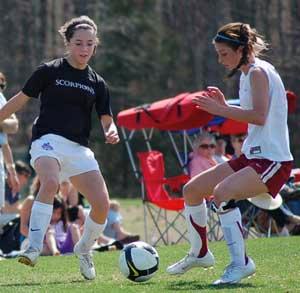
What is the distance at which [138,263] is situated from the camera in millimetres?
7426

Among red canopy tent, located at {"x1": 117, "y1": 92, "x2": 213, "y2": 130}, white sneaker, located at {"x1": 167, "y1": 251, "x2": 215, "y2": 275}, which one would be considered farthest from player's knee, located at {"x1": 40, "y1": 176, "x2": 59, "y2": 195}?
red canopy tent, located at {"x1": 117, "y1": 92, "x2": 213, "y2": 130}

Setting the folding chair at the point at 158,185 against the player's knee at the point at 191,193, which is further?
the folding chair at the point at 158,185

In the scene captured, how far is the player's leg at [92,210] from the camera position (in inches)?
304

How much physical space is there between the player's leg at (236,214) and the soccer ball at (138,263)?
528 mm

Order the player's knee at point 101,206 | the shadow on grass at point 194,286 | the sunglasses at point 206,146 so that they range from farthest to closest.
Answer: the sunglasses at point 206,146 → the player's knee at point 101,206 → the shadow on grass at point 194,286

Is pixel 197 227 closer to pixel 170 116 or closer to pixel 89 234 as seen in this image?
pixel 89 234

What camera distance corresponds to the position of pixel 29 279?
8.05 meters

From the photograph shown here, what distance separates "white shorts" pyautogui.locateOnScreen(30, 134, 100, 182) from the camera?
302 inches

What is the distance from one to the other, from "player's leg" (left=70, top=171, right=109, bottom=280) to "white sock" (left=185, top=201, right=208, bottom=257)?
63 cm

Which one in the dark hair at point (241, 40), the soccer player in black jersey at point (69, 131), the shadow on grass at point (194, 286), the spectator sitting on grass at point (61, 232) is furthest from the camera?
the spectator sitting on grass at point (61, 232)

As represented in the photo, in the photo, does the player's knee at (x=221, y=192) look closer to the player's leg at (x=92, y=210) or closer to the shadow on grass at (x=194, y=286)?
the shadow on grass at (x=194, y=286)

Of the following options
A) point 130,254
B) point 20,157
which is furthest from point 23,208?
point 20,157

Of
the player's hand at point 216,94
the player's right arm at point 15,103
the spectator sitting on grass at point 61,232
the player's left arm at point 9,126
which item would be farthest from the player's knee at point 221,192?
the spectator sitting on grass at point 61,232

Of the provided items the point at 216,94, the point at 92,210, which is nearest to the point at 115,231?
the point at 92,210
